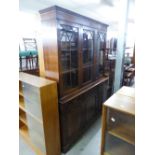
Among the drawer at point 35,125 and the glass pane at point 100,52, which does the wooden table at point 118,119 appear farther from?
the glass pane at point 100,52

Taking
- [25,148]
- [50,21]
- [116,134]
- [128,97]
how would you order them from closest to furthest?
1. [116,134]
2. [128,97]
3. [50,21]
4. [25,148]

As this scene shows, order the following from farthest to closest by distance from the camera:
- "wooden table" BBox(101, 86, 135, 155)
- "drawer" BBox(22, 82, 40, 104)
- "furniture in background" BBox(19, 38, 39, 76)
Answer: "furniture in background" BBox(19, 38, 39, 76)
"drawer" BBox(22, 82, 40, 104)
"wooden table" BBox(101, 86, 135, 155)

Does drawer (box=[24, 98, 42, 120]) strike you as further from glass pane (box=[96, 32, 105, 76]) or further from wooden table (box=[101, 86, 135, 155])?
glass pane (box=[96, 32, 105, 76])

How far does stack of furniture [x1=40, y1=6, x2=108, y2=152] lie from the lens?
1661 millimetres

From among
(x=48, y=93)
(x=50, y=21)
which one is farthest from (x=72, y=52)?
(x=48, y=93)

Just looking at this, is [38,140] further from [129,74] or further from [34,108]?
[129,74]

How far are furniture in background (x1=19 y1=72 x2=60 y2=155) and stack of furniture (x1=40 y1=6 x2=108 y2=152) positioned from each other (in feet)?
0.38

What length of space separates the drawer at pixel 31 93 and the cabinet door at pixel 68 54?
1.30 feet

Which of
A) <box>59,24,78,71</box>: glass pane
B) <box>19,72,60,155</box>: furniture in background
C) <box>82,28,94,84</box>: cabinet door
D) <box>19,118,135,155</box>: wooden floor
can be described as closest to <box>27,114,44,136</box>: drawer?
<box>19,72,60,155</box>: furniture in background

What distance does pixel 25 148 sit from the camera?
86.0 inches

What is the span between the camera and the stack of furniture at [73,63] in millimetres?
1661
